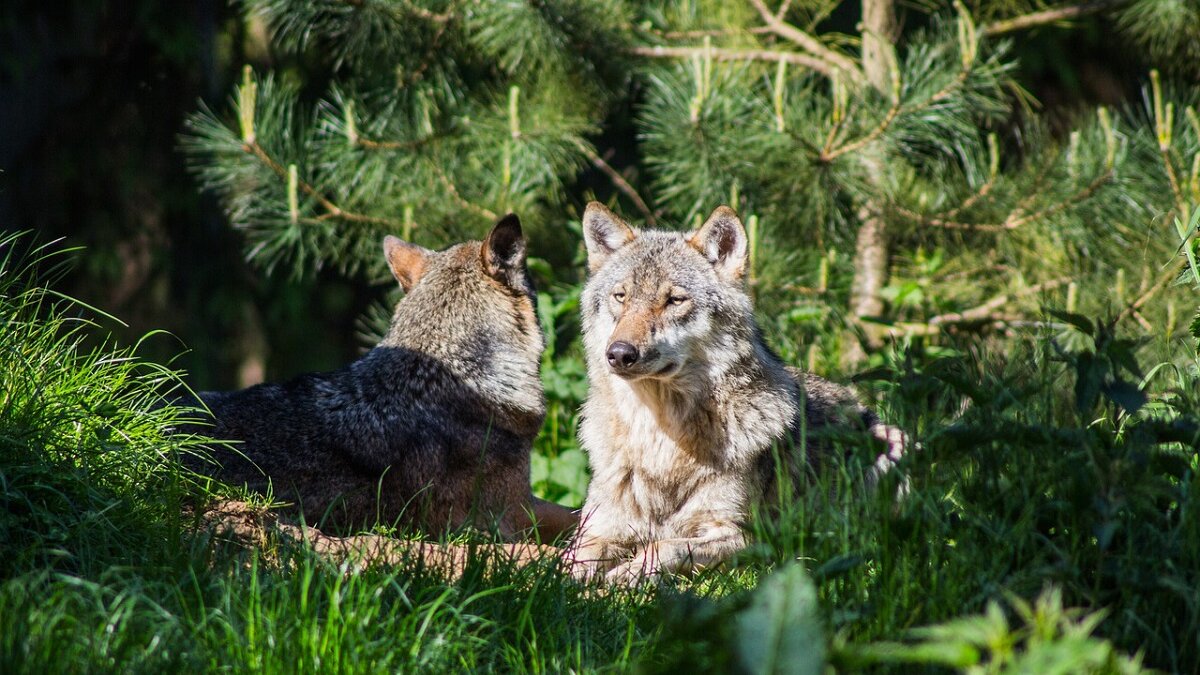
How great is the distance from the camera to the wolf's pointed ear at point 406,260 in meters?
5.76

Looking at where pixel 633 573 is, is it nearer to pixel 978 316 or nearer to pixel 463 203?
pixel 463 203

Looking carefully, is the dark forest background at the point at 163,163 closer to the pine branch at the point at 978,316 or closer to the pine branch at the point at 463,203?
the pine branch at the point at 463,203

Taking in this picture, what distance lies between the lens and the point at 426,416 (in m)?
5.12

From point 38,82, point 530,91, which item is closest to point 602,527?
point 530,91

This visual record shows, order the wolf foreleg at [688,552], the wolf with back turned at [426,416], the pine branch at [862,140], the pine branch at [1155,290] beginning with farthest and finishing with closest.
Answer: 1. the pine branch at [862,140]
2. the pine branch at [1155,290]
3. the wolf with back turned at [426,416]
4. the wolf foreleg at [688,552]

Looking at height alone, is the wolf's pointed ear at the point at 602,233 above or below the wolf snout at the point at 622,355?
above

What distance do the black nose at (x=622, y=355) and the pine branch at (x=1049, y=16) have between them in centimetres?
491

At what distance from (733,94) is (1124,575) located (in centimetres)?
511

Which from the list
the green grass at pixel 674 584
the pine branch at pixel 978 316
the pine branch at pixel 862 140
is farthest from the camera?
the pine branch at pixel 978 316

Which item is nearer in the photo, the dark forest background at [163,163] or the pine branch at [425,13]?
the pine branch at [425,13]

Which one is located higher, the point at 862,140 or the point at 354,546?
the point at 862,140

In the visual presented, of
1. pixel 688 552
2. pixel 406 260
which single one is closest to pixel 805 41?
pixel 406 260

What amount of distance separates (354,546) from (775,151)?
4752 millimetres

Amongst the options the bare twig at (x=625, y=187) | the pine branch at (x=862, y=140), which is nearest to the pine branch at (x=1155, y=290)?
the pine branch at (x=862, y=140)
